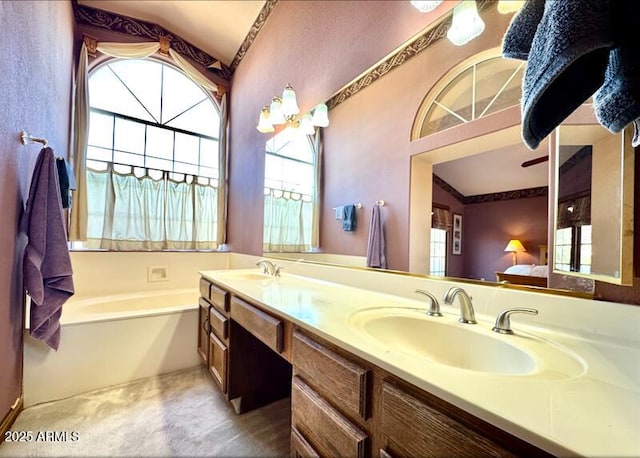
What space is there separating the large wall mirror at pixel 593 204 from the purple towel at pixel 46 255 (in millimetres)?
2310

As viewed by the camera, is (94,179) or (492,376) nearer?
(492,376)

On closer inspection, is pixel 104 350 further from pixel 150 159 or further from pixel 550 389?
pixel 550 389

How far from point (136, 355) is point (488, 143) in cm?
241

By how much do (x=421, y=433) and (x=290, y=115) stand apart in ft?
6.48

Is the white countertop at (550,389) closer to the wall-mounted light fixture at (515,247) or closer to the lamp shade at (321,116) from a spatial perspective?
the wall-mounted light fixture at (515,247)

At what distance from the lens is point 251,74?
2570mm

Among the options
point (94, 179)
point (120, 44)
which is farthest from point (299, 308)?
point (120, 44)

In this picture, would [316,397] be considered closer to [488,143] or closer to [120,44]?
[488,143]

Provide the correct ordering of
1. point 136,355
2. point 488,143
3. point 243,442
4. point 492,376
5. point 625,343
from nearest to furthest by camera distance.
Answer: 1. point 492,376
2. point 625,343
3. point 488,143
4. point 243,442
5. point 136,355

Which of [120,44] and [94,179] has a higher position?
[120,44]

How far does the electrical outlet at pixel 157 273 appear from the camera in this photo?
8.76ft

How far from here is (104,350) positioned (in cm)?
175

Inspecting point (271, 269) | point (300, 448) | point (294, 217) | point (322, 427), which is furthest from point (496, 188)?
point (271, 269)

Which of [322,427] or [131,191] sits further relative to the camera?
[131,191]
